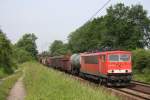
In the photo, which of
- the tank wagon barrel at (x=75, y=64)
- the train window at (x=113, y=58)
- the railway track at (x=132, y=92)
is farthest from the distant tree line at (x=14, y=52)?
the railway track at (x=132, y=92)

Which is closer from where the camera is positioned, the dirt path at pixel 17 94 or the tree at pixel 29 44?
the dirt path at pixel 17 94

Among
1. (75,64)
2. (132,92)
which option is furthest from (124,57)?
(75,64)

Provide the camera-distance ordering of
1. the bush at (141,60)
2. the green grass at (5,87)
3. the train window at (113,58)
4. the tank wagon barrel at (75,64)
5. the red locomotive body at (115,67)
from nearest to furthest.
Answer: the green grass at (5,87), the red locomotive body at (115,67), the train window at (113,58), the bush at (141,60), the tank wagon barrel at (75,64)

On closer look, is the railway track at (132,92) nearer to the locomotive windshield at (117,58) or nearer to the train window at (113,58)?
the locomotive windshield at (117,58)

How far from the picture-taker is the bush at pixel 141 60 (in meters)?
41.3

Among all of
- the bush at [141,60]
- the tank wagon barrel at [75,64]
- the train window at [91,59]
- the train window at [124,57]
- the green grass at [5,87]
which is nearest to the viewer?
the green grass at [5,87]

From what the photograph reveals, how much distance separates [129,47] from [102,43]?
8087mm

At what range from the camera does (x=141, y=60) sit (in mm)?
42344

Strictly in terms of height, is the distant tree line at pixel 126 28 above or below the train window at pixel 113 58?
above

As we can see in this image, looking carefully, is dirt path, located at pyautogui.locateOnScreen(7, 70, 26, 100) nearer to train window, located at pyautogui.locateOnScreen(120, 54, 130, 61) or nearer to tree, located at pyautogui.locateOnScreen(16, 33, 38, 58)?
train window, located at pyautogui.locateOnScreen(120, 54, 130, 61)

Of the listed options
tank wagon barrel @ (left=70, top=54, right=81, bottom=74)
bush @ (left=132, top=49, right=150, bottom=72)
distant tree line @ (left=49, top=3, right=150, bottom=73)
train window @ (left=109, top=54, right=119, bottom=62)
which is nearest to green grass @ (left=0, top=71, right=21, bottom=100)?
train window @ (left=109, top=54, right=119, bottom=62)

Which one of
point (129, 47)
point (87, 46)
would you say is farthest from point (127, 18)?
point (87, 46)

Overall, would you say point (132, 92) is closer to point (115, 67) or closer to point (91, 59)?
point (115, 67)

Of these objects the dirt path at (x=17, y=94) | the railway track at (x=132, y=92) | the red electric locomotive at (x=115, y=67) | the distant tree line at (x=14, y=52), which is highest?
the distant tree line at (x=14, y=52)
